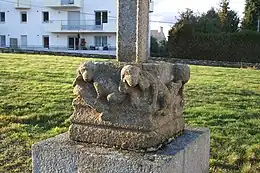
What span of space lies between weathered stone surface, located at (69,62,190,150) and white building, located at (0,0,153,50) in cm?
Result: 3798

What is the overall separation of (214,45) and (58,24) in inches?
754

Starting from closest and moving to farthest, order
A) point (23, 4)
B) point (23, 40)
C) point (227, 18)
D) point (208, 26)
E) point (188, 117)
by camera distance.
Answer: point (188, 117) → point (208, 26) → point (227, 18) → point (23, 40) → point (23, 4)

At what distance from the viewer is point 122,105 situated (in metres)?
2.88

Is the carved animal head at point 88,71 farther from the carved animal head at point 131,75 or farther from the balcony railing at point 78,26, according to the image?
the balcony railing at point 78,26

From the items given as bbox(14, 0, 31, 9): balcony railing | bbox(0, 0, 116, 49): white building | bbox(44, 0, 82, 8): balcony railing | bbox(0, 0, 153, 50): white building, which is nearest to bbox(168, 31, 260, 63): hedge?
bbox(0, 0, 116, 49): white building

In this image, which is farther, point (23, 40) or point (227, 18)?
point (23, 40)

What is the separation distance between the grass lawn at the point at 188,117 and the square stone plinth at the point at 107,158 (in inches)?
54.9

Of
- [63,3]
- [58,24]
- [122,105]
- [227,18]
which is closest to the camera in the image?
[122,105]

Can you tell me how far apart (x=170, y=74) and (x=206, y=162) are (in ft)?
2.84

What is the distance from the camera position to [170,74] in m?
3.24

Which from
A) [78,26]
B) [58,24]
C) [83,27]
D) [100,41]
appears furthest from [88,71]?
[58,24]

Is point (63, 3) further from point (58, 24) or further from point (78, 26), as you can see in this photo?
point (78, 26)

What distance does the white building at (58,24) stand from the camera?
138 feet

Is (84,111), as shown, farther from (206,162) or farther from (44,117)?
(44,117)
